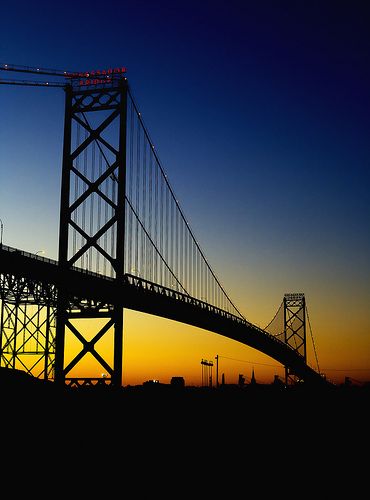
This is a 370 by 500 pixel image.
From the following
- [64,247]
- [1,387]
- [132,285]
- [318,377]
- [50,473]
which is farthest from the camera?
[318,377]

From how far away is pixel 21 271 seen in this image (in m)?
43.2

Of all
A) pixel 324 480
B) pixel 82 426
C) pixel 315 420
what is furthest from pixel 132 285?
pixel 324 480

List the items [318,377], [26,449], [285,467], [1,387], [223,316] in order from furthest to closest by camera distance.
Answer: [318,377], [223,316], [1,387], [285,467], [26,449]

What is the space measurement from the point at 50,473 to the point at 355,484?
A: 9030mm

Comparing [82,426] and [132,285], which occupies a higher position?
[132,285]

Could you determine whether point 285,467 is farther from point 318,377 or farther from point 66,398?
point 318,377

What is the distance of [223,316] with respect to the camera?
69688 millimetres

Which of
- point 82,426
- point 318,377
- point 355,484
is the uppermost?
point 318,377

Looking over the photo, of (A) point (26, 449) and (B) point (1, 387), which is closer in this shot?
(A) point (26, 449)

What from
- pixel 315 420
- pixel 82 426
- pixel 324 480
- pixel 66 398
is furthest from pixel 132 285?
pixel 324 480

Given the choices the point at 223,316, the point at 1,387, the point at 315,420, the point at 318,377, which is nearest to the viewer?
the point at 1,387

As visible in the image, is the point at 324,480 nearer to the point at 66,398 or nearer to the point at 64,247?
the point at 66,398

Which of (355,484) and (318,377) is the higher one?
(318,377)

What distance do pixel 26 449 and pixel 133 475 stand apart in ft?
10.2
